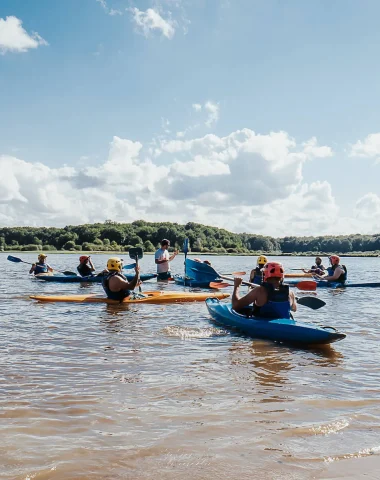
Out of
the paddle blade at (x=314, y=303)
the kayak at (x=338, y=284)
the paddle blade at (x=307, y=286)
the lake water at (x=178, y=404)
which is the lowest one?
the lake water at (x=178, y=404)

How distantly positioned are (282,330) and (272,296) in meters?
0.65

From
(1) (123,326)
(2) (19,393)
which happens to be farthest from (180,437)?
(1) (123,326)

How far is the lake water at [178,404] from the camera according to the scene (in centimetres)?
333

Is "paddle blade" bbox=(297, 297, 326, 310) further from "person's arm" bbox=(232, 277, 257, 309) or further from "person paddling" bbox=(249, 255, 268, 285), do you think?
"person paddling" bbox=(249, 255, 268, 285)

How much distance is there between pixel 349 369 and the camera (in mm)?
6043

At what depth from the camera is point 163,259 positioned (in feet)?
58.2

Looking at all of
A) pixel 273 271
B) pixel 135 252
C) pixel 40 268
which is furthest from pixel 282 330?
pixel 40 268

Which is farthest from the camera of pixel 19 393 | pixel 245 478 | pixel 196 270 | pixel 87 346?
pixel 196 270

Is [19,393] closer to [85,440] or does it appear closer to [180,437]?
[85,440]

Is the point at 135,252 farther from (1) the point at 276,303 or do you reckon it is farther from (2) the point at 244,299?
(1) the point at 276,303

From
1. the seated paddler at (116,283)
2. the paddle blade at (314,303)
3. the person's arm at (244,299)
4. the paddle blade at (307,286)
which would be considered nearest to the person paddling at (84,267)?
the seated paddler at (116,283)

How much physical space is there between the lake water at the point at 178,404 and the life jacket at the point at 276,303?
562mm

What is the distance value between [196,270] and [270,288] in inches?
354

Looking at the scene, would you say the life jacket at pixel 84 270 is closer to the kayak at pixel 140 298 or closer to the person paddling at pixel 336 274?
the kayak at pixel 140 298
